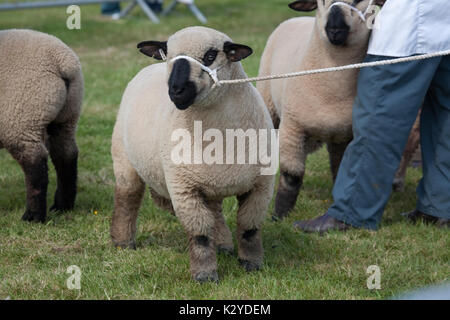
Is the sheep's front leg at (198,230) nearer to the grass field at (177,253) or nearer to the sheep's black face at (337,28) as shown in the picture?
the grass field at (177,253)

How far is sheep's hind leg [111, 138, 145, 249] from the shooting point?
13.4ft

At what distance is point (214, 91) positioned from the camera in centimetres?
334

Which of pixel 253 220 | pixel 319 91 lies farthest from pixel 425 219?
pixel 253 220

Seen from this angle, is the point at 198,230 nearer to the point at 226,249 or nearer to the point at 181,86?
the point at 226,249

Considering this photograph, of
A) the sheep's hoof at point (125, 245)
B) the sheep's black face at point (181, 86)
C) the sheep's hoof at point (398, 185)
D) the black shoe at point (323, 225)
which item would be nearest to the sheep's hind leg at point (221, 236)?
the sheep's hoof at point (125, 245)

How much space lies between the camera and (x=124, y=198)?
164 inches

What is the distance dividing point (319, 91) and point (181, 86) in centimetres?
153

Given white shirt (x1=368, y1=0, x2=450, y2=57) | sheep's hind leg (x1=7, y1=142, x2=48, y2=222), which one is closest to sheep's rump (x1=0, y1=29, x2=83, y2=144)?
sheep's hind leg (x1=7, y1=142, x2=48, y2=222)

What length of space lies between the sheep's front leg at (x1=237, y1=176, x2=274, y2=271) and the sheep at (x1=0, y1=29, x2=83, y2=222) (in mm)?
1627

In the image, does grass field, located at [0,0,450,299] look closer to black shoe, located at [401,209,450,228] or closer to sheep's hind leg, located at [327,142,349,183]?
black shoe, located at [401,209,450,228]

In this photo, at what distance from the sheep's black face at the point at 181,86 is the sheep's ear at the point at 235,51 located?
25 cm

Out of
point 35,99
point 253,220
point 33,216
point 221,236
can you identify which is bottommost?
point 33,216

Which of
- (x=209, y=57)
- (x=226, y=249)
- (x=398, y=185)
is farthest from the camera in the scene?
(x=398, y=185)

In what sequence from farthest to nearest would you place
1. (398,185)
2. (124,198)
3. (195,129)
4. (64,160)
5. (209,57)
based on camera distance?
(398,185), (64,160), (124,198), (195,129), (209,57)
